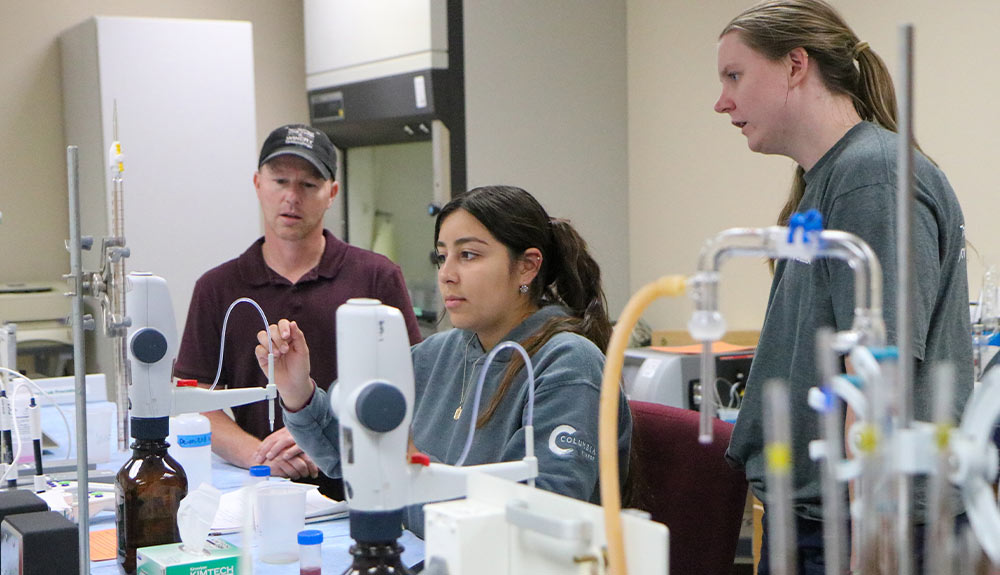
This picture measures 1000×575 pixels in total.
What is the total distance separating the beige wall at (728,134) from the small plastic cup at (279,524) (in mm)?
2174

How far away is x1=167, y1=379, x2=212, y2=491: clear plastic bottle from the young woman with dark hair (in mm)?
180

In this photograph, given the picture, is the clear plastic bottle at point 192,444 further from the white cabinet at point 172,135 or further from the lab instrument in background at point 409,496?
the white cabinet at point 172,135

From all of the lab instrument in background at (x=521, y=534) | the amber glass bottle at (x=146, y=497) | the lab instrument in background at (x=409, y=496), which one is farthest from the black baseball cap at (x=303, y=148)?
the lab instrument in background at (x=521, y=534)

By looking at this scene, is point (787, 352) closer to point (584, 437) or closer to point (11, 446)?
point (584, 437)

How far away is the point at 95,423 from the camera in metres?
2.29

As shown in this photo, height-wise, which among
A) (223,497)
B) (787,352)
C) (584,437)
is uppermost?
(787,352)

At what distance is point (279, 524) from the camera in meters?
1.56

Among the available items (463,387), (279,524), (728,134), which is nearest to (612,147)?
(728,134)

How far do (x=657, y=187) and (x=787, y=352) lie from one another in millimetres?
2523

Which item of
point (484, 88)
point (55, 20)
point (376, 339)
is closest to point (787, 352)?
point (376, 339)

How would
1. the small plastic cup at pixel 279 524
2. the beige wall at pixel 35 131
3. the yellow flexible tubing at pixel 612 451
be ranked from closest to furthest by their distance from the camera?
the yellow flexible tubing at pixel 612 451 → the small plastic cup at pixel 279 524 → the beige wall at pixel 35 131

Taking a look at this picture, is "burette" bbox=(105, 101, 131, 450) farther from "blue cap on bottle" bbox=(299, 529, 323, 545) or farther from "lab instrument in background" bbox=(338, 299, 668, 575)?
"lab instrument in background" bbox=(338, 299, 668, 575)

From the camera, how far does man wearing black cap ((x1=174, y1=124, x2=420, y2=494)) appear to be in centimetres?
256

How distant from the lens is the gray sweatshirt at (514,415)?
163cm
